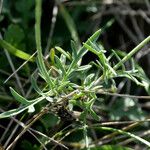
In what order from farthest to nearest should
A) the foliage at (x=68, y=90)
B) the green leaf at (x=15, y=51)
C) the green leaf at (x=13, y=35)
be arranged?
1. the green leaf at (x=13, y=35)
2. the green leaf at (x=15, y=51)
3. the foliage at (x=68, y=90)

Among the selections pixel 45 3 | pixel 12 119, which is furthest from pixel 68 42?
pixel 12 119

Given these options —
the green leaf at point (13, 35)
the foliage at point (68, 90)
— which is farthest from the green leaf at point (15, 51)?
the green leaf at point (13, 35)

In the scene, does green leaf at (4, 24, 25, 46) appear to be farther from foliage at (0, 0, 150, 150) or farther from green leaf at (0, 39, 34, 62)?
green leaf at (0, 39, 34, 62)

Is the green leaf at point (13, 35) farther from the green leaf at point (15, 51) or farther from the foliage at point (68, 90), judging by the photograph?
the green leaf at point (15, 51)

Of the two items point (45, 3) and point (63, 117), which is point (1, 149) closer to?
Result: point (63, 117)

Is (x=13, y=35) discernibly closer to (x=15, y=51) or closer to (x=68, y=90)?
(x=15, y=51)

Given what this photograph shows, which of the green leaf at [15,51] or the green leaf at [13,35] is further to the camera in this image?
the green leaf at [13,35]

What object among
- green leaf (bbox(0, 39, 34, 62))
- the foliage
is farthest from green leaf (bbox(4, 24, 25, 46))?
green leaf (bbox(0, 39, 34, 62))

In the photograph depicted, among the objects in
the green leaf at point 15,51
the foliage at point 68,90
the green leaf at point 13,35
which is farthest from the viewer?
the green leaf at point 13,35

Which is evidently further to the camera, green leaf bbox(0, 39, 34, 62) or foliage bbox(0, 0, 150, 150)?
green leaf bbox(0, 39, 34, 62)

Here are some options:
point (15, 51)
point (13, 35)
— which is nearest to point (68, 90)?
point (15, 51)

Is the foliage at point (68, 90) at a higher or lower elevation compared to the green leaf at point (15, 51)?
lower
